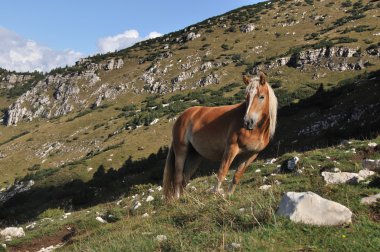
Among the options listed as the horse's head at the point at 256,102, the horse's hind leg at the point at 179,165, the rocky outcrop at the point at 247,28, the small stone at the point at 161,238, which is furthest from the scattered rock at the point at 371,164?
the rocky outcrop at the point at 247,28

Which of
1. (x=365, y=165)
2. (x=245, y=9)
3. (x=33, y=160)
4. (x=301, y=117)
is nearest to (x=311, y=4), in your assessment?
(x=245, y=9)

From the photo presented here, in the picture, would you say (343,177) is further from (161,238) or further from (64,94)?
(64,94)

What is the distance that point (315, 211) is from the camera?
5859 mm

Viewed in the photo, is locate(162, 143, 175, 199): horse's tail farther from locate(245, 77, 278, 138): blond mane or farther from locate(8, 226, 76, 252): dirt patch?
locate(8, 226, 76, 252): dirt patch

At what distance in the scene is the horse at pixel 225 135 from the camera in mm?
8391

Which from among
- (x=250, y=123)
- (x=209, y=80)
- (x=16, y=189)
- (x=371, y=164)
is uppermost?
(x=250, y=123)

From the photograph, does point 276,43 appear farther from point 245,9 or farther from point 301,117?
point 301,117

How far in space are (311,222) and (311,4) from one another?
5028 inches

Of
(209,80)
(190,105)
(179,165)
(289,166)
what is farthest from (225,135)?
(209,80)

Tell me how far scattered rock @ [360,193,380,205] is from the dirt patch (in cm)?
850

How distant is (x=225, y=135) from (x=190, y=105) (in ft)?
224

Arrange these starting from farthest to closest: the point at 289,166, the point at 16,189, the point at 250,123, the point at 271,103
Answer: the point at 16,189
the point at 289,166
the point at 271,103
the point at 250,123

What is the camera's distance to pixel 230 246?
5324 mm

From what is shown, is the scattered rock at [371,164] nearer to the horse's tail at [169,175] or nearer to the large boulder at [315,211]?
the large boulder at [315,211]
